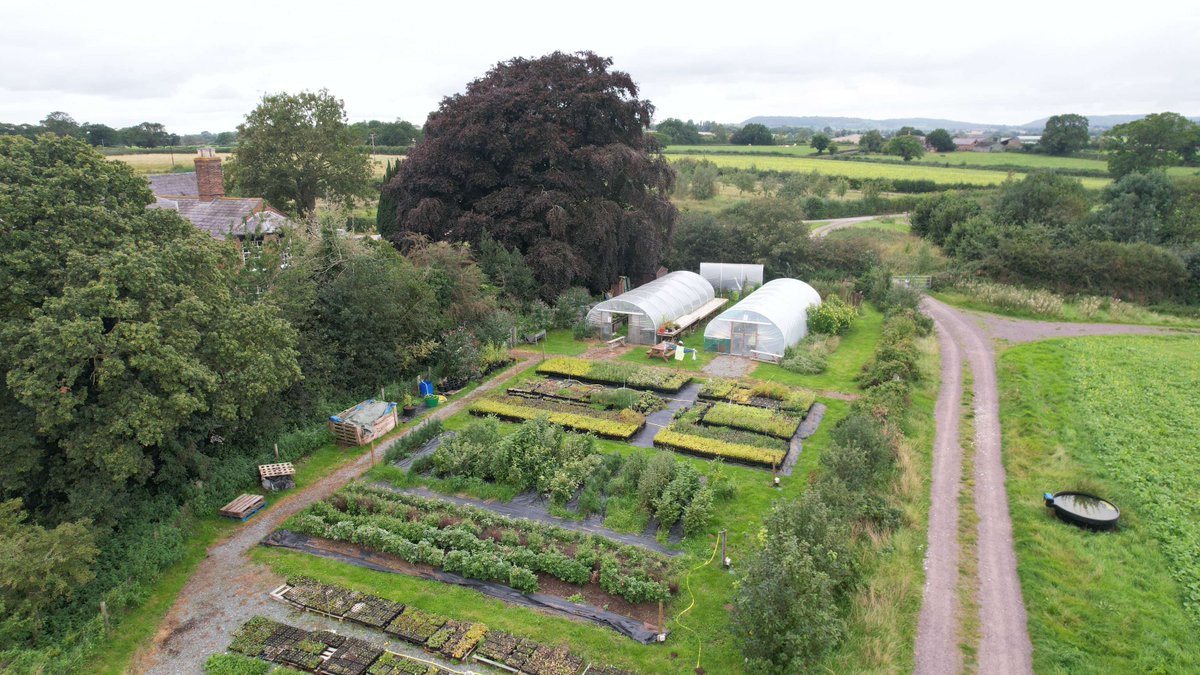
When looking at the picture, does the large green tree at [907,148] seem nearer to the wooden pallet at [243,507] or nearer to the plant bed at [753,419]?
the plant bed at [753,419]

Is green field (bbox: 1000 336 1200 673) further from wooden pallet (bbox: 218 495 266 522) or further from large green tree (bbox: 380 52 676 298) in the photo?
large green tree (bbox: 380 52 676 298)

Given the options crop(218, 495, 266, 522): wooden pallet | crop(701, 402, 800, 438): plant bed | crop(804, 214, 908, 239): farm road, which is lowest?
crop(218, 495, 266, 522): wooden pallet

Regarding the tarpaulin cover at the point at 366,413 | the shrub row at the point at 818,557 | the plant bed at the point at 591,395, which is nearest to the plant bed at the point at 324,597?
the tarpaulin cover at the point at 366,413

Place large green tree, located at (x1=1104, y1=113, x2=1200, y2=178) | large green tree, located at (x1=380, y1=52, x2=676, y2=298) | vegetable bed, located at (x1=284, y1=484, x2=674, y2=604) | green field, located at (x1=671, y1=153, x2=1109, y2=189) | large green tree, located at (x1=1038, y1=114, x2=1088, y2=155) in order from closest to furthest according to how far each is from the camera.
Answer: vegetable bed, located at (x1=284, y1=484, x2=674, y2=604)
large green tree, located at (x1=380, y1=52, x2=676, y2=298)
large green tree, located at (x1=1104, y1=113, x2=1200, y2=178)
green field, located at (x1=671, y1=153, x2=1109, y2=189)
large green tree, located at (x1=1038, y1=114, x2=1088, y2=155)

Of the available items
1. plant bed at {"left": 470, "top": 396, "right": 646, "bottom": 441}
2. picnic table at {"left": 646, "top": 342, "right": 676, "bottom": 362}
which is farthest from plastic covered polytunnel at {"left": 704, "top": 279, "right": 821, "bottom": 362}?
plant bed at {"left": 470, "top": 396, "right": 646, "bottom": 441}

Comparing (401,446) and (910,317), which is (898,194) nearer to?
(910,317)

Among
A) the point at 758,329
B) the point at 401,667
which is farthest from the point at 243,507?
the point at 758,329

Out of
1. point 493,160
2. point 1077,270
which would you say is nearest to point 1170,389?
point 1077,270
